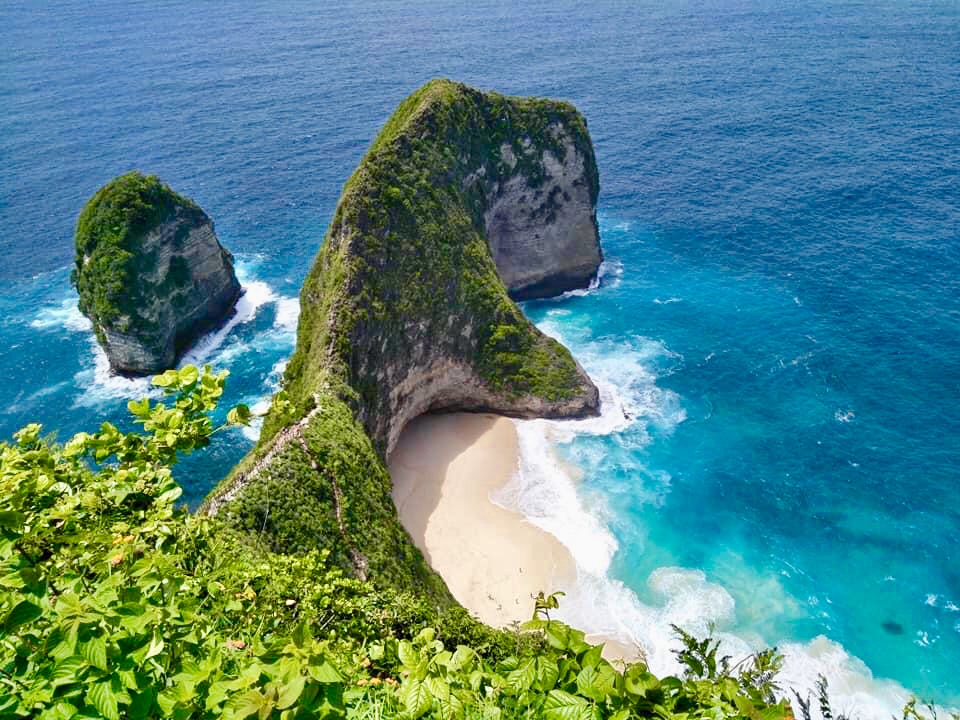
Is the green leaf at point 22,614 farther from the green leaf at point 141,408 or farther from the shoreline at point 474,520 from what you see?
the shoreline at point 474,520

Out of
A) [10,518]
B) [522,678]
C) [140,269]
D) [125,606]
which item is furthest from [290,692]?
[140,269]

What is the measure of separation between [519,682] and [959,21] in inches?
7130

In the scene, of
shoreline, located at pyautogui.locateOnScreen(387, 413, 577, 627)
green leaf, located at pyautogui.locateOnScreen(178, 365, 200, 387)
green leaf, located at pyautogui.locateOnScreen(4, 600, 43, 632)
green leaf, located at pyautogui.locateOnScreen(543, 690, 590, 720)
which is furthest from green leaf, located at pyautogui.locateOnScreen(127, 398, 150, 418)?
shoreline, located at pyautogui.locateOnScreen(387, 413, 577, 627)

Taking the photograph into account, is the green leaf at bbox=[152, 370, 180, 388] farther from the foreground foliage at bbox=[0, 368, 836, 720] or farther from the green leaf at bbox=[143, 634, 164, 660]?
the green leaf at bbox=[143, 634, 164, 660]

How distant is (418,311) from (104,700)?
42052 mm

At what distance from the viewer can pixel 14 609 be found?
269 inches

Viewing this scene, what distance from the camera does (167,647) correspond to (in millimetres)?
7602

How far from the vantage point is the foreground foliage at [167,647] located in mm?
6645

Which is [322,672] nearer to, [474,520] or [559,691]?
[559,691]

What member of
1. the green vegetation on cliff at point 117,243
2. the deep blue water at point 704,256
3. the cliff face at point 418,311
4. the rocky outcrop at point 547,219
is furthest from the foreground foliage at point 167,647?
the rocky outcrop at point 547,219

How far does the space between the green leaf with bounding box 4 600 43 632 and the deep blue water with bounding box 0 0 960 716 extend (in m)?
38.2

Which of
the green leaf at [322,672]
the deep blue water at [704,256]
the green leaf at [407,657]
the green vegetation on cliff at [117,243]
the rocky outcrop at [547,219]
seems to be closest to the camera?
the green leaf at [322,672]

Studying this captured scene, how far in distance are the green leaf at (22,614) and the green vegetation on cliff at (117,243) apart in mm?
56771

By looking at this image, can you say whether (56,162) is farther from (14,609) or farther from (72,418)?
(14,609)
